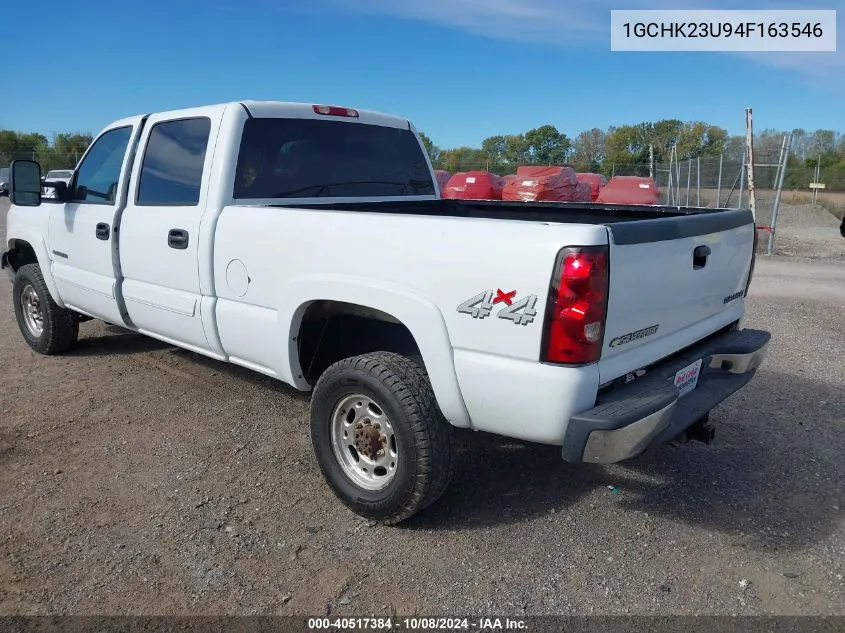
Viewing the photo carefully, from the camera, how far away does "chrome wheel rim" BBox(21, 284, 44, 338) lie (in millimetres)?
6066

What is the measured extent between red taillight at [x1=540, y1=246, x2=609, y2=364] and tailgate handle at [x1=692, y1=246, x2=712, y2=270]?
0.77 m

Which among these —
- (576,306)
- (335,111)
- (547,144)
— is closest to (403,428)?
(576,306)

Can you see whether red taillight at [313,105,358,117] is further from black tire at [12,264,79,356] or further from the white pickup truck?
black tire at [12,264,79,356]

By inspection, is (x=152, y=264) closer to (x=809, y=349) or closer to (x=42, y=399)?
(x=42, y=399)

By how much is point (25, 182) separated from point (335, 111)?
2.50 m

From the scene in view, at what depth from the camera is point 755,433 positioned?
4457mm

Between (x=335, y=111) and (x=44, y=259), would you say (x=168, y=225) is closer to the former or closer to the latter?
(x=335, y=111)

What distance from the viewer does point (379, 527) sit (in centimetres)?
332

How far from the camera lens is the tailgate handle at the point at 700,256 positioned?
10.2 feet

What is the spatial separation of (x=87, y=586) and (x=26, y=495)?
1.01 meters

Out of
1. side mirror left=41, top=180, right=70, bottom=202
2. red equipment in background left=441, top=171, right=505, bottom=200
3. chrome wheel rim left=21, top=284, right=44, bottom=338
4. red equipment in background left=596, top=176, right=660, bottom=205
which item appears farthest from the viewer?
red equipment in background left=441, top=171, right=505, bottom=200

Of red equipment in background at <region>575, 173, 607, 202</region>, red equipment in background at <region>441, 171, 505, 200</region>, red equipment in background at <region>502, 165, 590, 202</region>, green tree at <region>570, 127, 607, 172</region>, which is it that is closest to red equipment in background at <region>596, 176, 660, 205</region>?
red equipment in background at <region>502, 165, 590, 202</region>

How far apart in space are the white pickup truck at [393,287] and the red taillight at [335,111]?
10 millimetres

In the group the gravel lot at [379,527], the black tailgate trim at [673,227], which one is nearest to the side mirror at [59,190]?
the gravel lot at [379,527]
